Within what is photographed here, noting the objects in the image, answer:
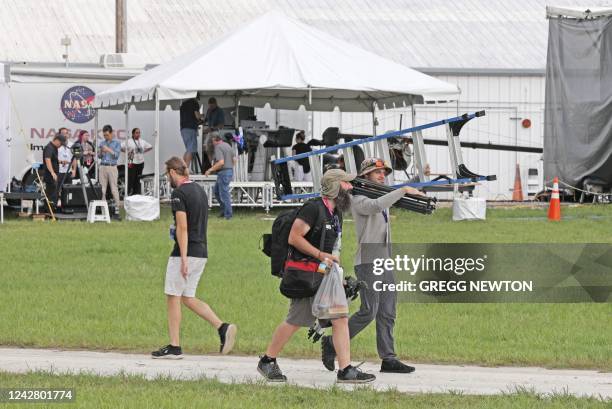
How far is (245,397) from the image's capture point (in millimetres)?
9602

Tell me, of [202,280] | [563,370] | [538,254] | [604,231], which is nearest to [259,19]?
[604,231]

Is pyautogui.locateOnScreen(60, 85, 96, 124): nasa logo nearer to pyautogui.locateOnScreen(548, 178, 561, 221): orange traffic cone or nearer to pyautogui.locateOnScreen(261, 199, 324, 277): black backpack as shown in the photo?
pyautogui.locateOnScreen(548, 178, 561, 221): orange traffic cone

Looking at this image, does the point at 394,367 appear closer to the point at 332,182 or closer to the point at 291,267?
the point at 291,267

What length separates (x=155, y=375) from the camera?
10602 millimetres

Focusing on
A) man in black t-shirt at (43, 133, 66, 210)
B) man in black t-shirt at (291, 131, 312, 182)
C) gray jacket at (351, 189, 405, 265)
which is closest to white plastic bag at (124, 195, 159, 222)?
man in black t-shirt at (43, 133, 66, 210)

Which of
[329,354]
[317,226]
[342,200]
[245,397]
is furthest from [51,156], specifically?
[245,397]

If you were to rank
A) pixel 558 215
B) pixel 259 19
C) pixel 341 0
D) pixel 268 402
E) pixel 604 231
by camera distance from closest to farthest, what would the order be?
1. pixel 268 402
2. pixel 604 231
3. pixel 558 215
4. pixel 259 19
5. pixel 341 0

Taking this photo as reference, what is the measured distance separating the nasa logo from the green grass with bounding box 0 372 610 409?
2063 centimetres

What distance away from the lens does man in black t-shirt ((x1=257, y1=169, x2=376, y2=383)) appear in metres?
10.1

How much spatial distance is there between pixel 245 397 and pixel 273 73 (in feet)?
60.5

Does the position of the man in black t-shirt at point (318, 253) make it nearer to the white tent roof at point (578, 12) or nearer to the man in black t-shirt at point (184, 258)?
the man in black t-shirt at point (184, 258)

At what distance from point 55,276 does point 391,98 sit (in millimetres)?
15084

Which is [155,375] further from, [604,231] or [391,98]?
[391,98]

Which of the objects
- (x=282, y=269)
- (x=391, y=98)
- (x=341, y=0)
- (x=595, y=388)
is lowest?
(x=595, y=388)
